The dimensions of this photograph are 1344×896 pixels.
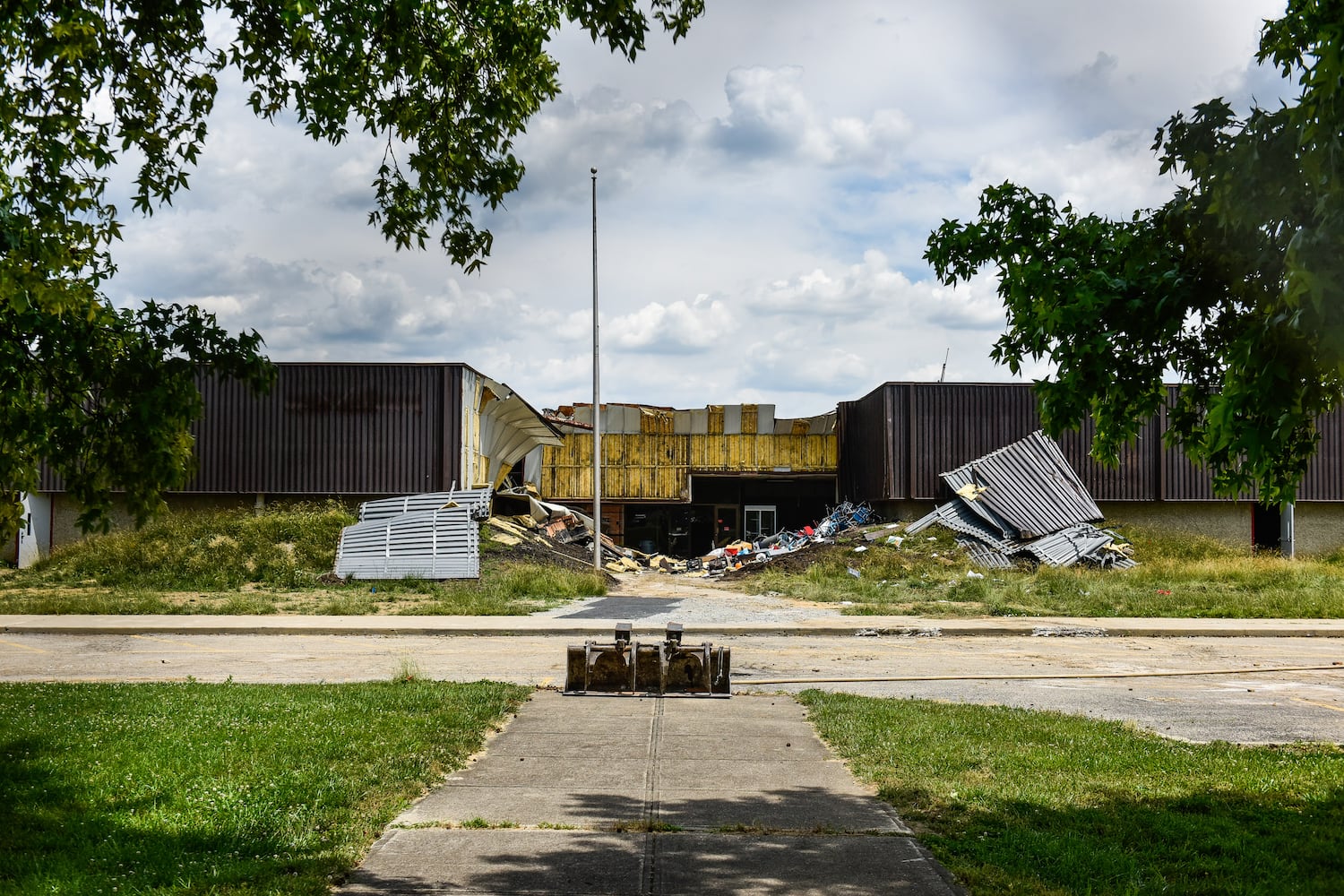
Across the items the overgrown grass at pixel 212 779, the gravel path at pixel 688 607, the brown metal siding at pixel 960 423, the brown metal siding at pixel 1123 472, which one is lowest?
the gravel path at pixel 688 607

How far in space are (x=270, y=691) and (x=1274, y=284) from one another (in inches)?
375

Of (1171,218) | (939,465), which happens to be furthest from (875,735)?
(939,465)

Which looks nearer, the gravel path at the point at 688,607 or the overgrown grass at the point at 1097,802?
the overgrown grass at the point at 1097,802

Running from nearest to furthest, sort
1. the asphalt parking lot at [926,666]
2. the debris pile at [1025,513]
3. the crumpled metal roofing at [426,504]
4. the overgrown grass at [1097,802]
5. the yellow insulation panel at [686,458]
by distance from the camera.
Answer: the overgrown grass at [1097,802] → the asphalt parking lot at [926,666] → the crumpled metal roofing at [426,504] → the debris pile at [1025,513] → the yellow insulation panel at [686,458]

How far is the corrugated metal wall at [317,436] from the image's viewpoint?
3597 centimetres

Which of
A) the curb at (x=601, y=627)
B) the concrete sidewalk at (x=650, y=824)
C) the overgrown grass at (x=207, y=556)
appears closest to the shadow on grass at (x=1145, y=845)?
the concrete sidewalk at (x=650, y=824)

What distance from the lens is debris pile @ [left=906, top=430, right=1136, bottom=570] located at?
31.3m

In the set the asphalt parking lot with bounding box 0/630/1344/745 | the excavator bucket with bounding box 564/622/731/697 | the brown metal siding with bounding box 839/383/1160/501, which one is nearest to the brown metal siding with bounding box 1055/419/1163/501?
the brown metal siding with bounding box 839/383/1160/501

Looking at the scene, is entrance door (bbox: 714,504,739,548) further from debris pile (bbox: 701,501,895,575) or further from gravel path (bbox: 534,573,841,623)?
gravel path (bbox: 534,573,841,623)

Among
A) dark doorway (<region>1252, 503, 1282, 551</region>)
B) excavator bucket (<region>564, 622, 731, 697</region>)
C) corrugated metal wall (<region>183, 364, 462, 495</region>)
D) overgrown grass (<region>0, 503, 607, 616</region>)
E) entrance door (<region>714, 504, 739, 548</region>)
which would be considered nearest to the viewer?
excavator bucket (<region>564, 622, 731, 697</region>)

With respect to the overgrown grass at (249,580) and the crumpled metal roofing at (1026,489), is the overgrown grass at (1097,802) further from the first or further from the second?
the crumpled metal roofing at (1026,489)

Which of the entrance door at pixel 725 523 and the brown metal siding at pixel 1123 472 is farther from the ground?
the brown metal siding at pixel 1123 472

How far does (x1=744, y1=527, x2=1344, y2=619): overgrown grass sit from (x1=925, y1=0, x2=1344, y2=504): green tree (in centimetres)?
1562

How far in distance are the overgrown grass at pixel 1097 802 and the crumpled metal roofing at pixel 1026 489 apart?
78.7ft
